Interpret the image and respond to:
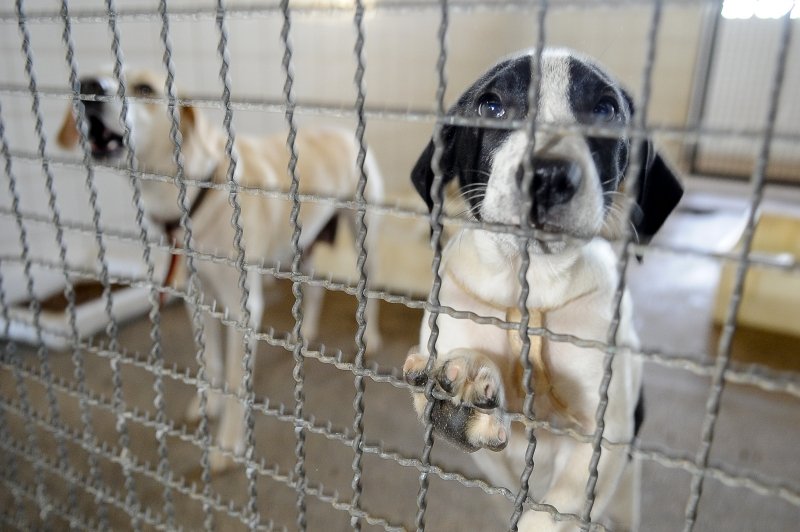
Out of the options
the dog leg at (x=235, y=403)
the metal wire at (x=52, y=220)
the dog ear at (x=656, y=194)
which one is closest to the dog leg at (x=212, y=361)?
the dog leg at (x=235, y=403)

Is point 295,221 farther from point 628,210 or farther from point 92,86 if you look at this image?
point 92,86

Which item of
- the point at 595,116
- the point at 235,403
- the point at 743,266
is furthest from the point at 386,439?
the point at 743,266

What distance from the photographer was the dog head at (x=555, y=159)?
75 centimetres

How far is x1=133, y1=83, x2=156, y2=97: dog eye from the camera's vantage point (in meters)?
1.78

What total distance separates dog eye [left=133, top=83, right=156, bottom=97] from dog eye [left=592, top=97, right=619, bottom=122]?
53.0 inches

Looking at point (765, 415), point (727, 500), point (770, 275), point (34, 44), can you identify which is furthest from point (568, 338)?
point (34, 44)

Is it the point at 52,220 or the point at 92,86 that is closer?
the point at 52,220

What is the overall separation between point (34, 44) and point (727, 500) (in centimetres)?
302

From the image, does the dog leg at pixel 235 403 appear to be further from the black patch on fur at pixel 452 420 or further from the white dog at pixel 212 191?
the black patch on fur at pixel 452 420

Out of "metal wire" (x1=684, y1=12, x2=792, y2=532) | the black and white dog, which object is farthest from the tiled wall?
"metal wire" (x1=684, y1=12, x2=792, y2=532)

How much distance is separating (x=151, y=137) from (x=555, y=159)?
1.43 metres

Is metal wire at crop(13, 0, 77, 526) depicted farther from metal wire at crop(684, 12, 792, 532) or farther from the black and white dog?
metal wire at crop(684, 12, 792, 532)

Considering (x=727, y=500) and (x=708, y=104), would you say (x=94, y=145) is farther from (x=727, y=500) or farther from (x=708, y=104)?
(x=708, y=104)

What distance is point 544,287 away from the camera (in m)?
1.00
